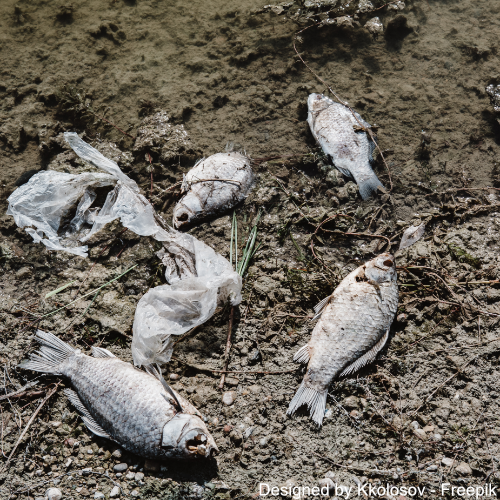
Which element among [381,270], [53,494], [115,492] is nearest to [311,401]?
[381,270]

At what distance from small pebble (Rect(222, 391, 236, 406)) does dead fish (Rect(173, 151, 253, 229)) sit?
1766 mm

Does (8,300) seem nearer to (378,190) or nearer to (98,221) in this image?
(98,221)

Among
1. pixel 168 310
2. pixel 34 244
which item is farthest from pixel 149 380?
pixel 34 244

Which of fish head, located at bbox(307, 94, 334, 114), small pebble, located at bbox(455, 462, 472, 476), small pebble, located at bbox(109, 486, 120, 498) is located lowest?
Result: small pebble, located at bbox(455, 462, 472, 476)

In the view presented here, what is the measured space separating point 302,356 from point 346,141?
2.47m

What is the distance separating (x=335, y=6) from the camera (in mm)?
5367

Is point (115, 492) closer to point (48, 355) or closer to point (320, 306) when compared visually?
point (48, 355)

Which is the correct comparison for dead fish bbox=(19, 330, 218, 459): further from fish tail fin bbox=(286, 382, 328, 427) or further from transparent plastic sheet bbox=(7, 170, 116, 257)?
transparent plastic sheet bbox=(7, 170, 116, 257)

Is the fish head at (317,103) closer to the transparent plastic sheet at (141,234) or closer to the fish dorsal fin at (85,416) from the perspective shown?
the transparent plastic sheet at (141,234)

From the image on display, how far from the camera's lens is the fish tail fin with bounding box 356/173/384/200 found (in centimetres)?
439

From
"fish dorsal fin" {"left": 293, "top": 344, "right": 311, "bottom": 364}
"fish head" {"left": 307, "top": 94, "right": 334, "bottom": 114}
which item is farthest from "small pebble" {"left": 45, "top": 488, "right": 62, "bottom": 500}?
"fish head" {"left": 307, "top": 94, "right": 334, "bottom": 114}

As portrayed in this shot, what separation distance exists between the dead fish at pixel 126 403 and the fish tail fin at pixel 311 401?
2.40ft

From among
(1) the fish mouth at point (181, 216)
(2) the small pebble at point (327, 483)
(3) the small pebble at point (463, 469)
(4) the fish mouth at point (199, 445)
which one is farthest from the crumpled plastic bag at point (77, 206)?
(3) the small pebble at point (463, 469)

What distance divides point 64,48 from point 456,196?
5390 millimetres
